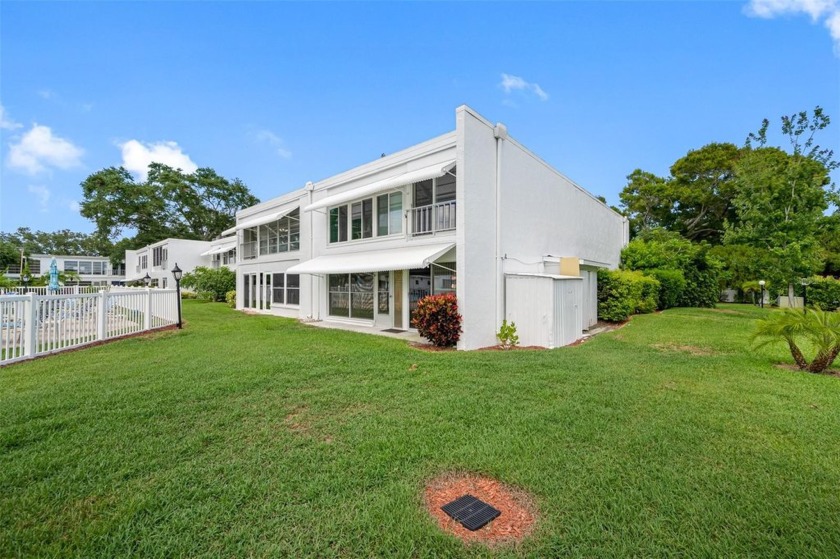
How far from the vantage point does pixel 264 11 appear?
13.9 meters

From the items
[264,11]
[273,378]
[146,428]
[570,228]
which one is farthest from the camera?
[570,228]

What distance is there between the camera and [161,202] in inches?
1987

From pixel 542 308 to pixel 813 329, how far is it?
611 cm

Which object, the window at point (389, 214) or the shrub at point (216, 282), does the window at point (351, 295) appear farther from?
the shrub at point (216, 282)

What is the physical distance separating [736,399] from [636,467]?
3820 millimetres

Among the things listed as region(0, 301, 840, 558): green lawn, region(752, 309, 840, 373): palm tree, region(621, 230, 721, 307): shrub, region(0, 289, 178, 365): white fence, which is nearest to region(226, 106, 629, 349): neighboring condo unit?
region(0, 301, 840, 558): green lawn

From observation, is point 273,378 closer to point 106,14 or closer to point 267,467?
point 267,467

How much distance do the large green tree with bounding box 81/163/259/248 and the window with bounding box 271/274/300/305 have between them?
1520 inches

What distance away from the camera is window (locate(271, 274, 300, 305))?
2170 centimetres

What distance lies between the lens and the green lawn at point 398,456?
9.94 feet

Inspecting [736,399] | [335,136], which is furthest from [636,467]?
[335,136]

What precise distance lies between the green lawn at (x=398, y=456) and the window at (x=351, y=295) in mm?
8344

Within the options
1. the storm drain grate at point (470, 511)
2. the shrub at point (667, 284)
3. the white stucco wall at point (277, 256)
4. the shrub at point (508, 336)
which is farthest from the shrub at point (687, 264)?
the storm drain grate at point (470, 511)

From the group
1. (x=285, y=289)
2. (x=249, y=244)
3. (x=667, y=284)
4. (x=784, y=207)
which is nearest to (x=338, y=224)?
(x=285, y=289)
